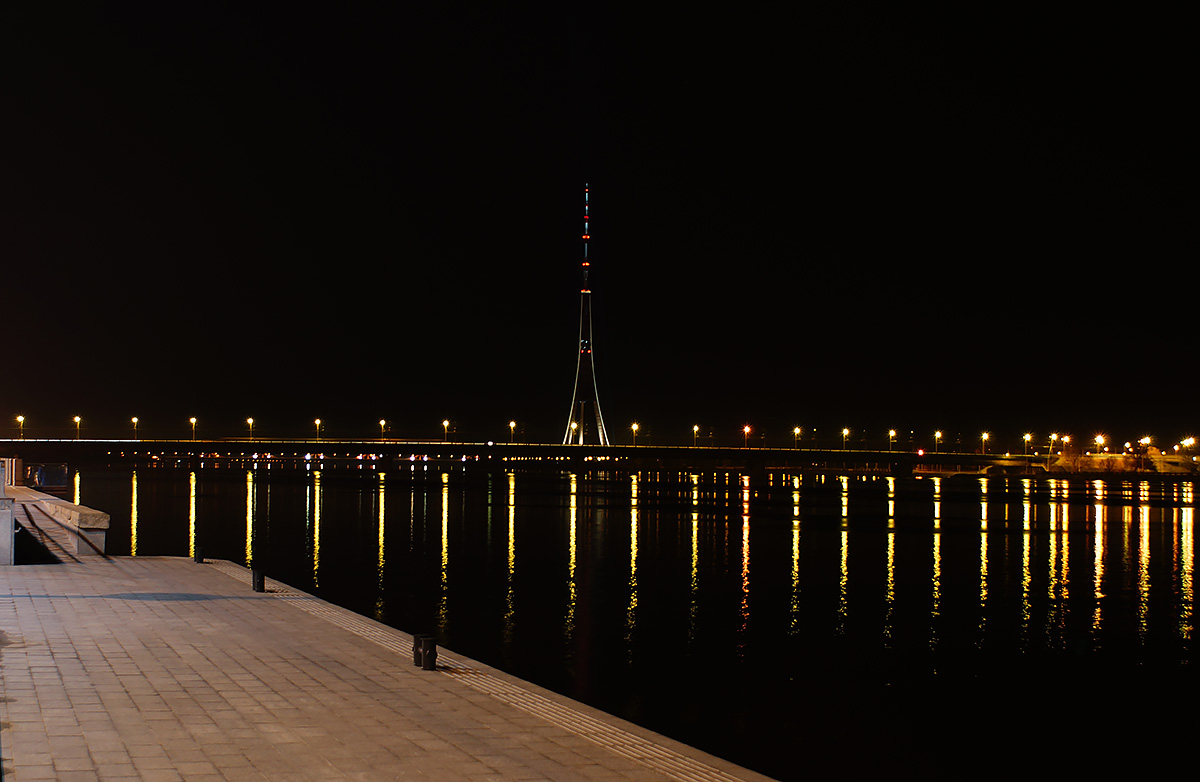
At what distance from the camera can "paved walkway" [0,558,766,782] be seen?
8039mm

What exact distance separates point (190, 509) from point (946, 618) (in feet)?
158

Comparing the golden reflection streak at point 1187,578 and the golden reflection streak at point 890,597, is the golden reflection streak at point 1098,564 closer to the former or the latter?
the golden reflection streak at point 1187,578

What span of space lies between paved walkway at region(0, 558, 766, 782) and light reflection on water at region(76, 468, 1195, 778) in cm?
466

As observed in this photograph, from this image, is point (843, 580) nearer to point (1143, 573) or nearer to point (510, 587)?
point (510, 587)

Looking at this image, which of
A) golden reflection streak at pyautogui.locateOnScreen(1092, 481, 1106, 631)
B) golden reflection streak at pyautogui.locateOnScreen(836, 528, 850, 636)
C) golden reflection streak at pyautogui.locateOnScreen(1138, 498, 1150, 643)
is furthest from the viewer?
golden reflection streak at pyautogui.locateOnScreen(1092, 481, 1106, 631)

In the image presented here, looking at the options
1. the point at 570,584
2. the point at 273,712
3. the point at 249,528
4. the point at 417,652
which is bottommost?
the point at 249,528

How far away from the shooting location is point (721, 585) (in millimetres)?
30859

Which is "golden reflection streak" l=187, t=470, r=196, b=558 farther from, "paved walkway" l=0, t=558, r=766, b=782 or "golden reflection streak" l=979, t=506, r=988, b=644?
→ "golden reflection streak" l=979, t=506, r=988, b=644

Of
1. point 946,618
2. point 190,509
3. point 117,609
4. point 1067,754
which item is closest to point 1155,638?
point 946,618

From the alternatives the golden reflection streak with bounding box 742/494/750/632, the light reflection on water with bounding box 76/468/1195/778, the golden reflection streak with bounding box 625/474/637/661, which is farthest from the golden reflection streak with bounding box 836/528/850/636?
the golden reflection streak with bounding box 625/474/637/661

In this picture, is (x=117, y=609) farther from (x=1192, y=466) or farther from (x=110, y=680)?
(x=1192, y=466)

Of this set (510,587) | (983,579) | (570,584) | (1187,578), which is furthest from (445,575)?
(1187,578)

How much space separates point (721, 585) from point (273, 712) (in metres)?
22.3

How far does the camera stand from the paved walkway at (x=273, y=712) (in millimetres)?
8039
